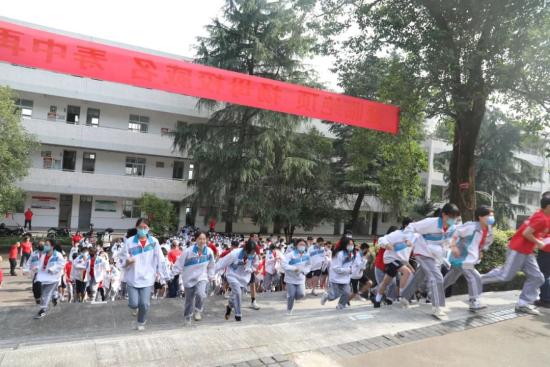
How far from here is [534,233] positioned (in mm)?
5680

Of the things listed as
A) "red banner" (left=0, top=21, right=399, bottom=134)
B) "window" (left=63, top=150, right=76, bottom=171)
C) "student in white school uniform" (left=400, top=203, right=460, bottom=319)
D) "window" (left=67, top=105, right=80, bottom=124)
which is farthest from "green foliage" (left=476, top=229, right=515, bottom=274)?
"window" (left=67, top=105, right=80, bottom=124)

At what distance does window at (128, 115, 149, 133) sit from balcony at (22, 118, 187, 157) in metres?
1.31

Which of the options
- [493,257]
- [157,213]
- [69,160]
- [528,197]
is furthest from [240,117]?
[528,197]

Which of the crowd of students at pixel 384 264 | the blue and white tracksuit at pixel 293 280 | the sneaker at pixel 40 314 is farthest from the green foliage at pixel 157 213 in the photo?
the blue and white tracksuit at pixel 293 280

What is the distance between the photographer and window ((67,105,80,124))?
25.1 meters

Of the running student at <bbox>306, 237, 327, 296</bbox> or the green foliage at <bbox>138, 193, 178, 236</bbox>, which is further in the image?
the green foliage at <bbox>138, 193, 178, 236</bbox>

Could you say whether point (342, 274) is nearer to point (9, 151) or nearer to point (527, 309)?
point (527, 309)

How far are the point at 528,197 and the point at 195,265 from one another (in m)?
52.8

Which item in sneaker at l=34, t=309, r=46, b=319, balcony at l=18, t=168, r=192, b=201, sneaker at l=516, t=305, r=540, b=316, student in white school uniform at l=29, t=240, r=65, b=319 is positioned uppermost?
balcony at l=18, t=168, r=192, b=201

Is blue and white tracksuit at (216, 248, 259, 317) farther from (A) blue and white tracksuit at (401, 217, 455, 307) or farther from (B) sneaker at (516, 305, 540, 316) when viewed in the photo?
(B) sneaker at (516, 305, 540, 316)

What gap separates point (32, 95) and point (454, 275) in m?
25.7

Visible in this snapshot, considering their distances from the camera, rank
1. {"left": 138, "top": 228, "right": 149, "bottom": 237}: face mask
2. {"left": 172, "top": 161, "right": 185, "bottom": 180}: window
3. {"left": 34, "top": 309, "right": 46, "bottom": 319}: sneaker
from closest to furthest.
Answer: {"left": 138, "top": 228, "right": 149, "bottom": 237}: face mask, {"left": 34, "top": 309, "right": 46, "bottom": 319}: sneaker, {"left": 172, "top": 161, "right": 185, "bottom": 180}: window

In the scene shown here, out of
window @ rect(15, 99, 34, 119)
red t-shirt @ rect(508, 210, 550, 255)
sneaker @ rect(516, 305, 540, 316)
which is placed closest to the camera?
red t-shirt @ rect(508, 210, 550, 255)

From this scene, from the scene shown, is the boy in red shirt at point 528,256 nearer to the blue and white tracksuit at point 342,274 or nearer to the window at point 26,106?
the blue and white tracksuit at point 342,274
